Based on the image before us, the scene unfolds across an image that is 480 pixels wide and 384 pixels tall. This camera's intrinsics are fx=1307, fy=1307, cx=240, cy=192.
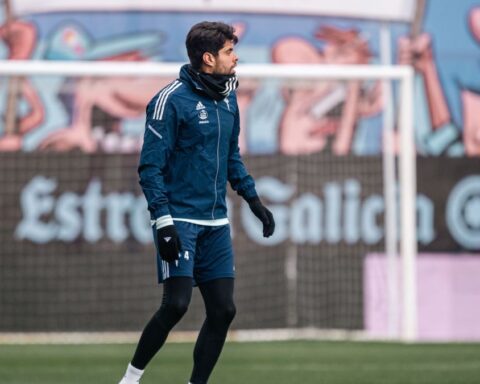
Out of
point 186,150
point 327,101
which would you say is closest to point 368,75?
point 327,101

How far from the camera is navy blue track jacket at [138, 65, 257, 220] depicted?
635 centimetres

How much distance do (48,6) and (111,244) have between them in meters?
4.29

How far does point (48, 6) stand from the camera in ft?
56.4

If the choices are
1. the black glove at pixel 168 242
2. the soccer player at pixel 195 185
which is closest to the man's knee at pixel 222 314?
the soccer player at pixel 195 185

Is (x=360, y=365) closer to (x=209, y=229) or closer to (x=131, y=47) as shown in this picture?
(x=209, y=229)

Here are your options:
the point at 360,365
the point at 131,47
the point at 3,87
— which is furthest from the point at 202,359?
the point at 131,47

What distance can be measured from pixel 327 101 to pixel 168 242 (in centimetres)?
1014

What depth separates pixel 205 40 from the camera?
21.3 ft

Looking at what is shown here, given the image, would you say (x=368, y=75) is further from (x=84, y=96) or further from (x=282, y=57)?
(x=282, y=57)

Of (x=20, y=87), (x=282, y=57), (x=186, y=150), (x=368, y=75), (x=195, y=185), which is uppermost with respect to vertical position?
(x=282, y=57)

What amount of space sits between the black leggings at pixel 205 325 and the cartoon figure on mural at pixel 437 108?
10960mm

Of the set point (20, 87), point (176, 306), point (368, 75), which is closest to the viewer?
point (176, 306)

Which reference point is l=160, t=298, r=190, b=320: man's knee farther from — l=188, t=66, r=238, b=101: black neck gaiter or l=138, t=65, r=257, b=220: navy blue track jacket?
l=188, t=66, r=238, b=101: black neck gaiter

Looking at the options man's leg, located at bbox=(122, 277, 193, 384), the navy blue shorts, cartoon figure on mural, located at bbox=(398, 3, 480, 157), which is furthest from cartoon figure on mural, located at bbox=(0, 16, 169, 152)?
man's leg, located at bbox=(122, 277, 193, 384)
